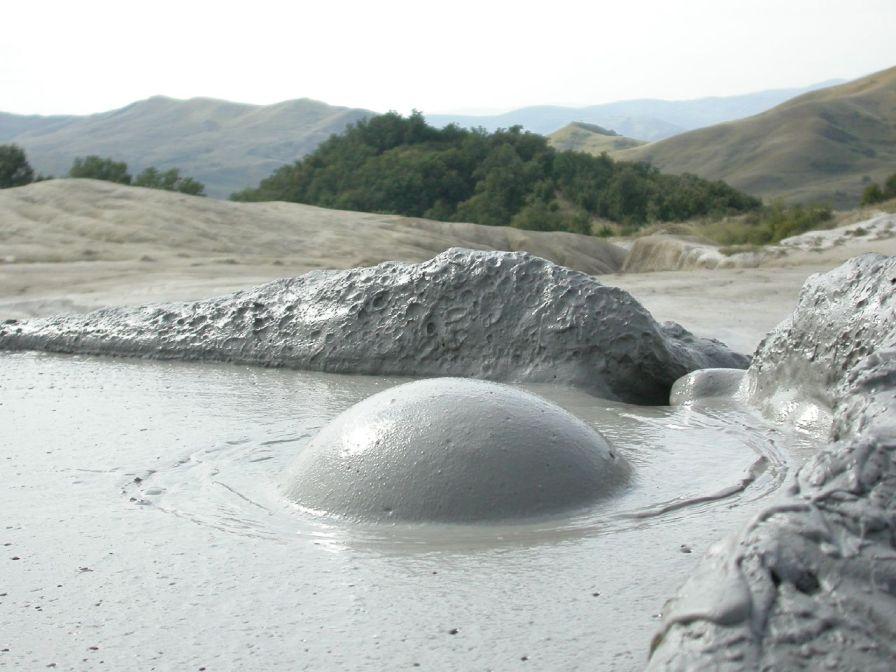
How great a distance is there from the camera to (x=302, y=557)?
308 centimetres

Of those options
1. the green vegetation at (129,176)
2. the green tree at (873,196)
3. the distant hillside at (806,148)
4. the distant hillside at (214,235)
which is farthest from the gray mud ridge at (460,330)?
the distant hillside at (806,148)

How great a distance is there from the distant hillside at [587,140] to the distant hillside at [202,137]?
17072 millimetres

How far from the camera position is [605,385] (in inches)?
225

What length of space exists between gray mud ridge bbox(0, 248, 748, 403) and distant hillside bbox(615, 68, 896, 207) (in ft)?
131

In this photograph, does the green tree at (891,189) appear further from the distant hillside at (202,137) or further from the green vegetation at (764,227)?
the distant hillside at (202,137)

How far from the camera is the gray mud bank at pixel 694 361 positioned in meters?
1.92

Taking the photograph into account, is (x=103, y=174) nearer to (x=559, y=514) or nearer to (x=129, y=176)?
(x=129, y=176)

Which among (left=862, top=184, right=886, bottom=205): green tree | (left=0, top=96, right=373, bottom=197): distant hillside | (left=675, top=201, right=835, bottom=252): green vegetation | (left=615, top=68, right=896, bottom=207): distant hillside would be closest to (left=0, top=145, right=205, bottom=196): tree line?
(left=675, top=201, right=835, bottom=252): green vegetation

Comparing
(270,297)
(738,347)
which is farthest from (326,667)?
(738,347)

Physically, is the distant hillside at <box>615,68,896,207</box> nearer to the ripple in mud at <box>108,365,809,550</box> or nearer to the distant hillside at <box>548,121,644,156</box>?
the distant hillside at <box>548,121,644,156</box>

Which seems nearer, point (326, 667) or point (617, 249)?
point (326, 667)

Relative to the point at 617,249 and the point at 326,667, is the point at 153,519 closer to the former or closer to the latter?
the point at 326,667

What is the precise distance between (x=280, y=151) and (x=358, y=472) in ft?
272

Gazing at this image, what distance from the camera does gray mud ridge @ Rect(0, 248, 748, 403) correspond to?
19.1ft
